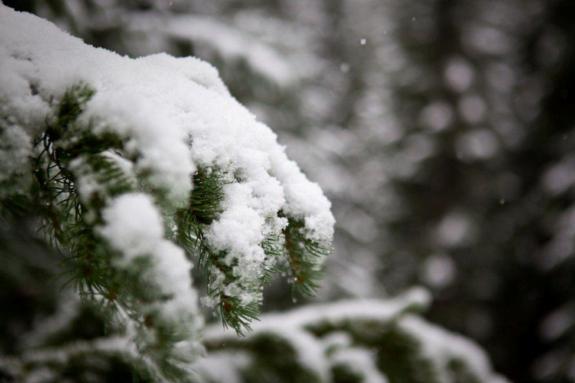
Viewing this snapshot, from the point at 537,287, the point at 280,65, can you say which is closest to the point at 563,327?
the point at 537,287

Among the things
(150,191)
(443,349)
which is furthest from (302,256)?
(443,349)

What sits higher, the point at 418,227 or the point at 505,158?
the point at 505,158

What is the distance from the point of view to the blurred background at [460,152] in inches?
264

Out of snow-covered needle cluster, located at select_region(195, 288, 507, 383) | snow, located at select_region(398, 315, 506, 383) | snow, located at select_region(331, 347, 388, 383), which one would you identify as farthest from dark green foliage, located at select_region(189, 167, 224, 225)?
snow, located at select_region(398, 315, 506, 383)

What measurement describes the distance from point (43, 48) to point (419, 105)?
9587 mm

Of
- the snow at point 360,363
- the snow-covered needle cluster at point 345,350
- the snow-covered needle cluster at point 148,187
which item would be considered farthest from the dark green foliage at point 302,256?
the snow at point 360,363

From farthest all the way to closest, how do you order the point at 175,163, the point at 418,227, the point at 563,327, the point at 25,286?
the point at 418,227
the point at 563,327
the point at 25,286
the point at 175,163

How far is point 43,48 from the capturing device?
0.80 meters

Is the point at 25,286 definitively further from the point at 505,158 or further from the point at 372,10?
the point at 372,10

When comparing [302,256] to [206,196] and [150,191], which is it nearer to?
[206,196]

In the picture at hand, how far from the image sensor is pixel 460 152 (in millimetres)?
8859

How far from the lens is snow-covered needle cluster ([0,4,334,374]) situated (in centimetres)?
58

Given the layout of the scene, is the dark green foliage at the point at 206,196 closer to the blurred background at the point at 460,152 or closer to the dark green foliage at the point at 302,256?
the dark green foliage at the point at 302,256

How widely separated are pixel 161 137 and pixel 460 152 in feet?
29.9
